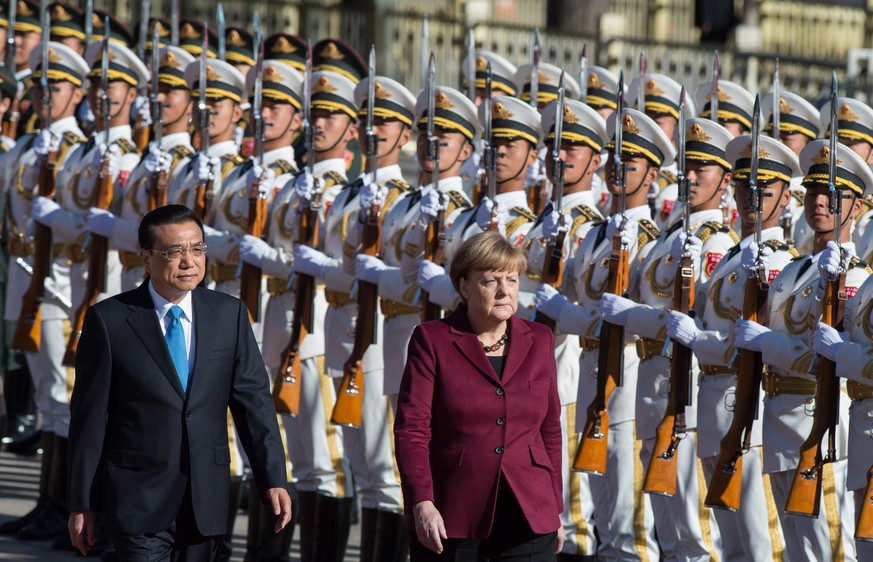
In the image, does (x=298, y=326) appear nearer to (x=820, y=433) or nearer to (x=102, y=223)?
(x=102, y=223)

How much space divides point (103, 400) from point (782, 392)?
107 inches

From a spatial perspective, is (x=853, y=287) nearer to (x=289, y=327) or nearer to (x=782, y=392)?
(x=782, y=392)

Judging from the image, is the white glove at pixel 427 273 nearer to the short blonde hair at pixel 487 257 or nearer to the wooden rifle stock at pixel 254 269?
the wooden rifle stock at pixel 254 269

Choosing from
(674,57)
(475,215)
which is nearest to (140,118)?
(475,215)

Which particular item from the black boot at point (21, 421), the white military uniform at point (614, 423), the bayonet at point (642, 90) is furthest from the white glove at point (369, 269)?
the black boot at point (21, 421)

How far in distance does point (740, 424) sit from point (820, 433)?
439mm

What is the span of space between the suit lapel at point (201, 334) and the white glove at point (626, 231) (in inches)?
92.3

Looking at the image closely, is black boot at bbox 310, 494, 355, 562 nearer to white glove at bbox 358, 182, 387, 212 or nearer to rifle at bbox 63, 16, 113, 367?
white glove at bbox 358, 182, 387, 212

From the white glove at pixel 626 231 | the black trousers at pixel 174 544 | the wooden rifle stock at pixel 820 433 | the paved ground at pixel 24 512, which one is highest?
the white glove at pixel 626 231

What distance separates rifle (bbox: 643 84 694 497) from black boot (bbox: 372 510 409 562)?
1.31m

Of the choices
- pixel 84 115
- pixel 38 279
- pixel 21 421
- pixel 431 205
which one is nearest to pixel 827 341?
pixel 431 205

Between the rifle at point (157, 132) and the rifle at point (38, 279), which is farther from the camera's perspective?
the rifle at point (38, 279)

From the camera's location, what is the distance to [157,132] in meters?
9.85

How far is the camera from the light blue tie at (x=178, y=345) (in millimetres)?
5547
